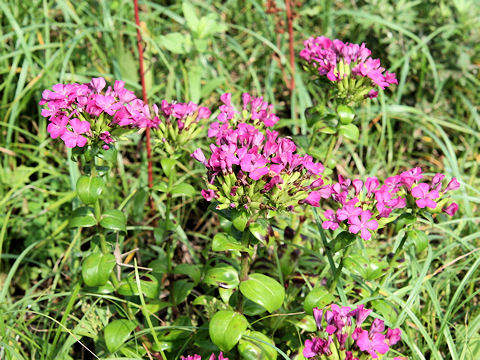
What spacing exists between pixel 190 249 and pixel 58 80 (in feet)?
5.19

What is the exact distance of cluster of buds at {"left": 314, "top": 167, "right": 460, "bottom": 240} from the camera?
1.95m

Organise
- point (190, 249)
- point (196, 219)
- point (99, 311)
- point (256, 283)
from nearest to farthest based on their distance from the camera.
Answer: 1. point (256, 283)
2. point (99, 311)
3. point (190, 249)
4. point (196, 219)

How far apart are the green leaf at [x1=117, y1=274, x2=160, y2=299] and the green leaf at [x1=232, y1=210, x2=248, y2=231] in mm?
635

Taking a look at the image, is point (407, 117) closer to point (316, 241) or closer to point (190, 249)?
point (316, 241)

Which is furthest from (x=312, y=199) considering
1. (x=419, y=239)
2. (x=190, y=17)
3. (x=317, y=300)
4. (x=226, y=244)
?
(x=190, y=17)

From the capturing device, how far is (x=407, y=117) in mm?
3947

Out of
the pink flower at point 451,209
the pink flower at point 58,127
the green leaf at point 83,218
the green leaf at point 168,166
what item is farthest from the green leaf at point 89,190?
the pink flower at point 451,209

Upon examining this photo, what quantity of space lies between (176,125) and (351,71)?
2.96ft

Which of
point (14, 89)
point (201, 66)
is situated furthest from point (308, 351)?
point (14, 89)

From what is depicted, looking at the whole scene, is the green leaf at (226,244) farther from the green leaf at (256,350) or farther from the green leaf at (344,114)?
the green leaf at (344,114)

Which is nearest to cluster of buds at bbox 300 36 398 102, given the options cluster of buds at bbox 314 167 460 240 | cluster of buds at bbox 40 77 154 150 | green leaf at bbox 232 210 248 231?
cluster of buds at bbox 314 167 460 240

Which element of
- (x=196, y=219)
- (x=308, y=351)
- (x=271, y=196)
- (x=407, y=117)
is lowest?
(x=196, y=219)

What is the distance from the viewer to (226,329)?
6.56 feet

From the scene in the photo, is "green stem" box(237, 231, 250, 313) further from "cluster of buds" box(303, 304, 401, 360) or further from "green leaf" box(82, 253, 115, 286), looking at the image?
"green leaf" box(82, 253, 115, 286)
